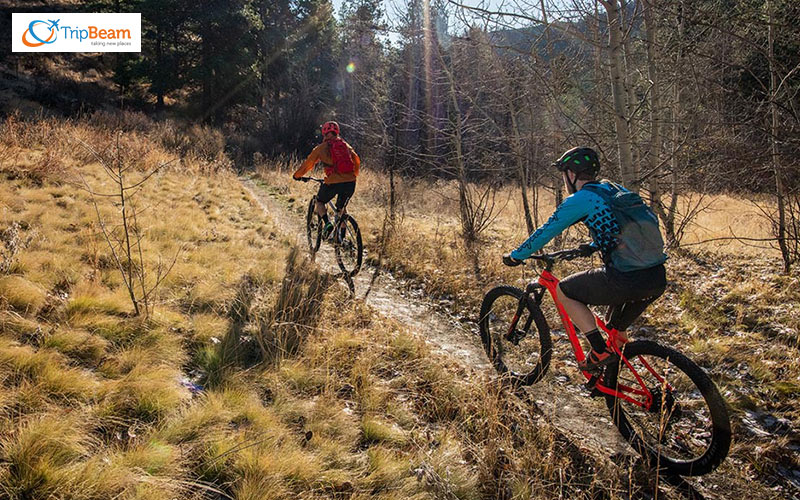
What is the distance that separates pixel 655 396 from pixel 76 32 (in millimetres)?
42733

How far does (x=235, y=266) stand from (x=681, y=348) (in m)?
6.69

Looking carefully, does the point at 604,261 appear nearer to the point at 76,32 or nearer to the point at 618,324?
the point at 618,324

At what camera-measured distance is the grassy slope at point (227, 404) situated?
2604 millimetres

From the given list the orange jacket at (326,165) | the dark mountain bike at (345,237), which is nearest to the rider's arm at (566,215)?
the dark mountain bike at (345,237)

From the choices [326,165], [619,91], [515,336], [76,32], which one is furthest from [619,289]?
[76,32]

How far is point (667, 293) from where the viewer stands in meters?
7.36

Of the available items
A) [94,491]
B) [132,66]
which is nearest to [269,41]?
[132,66]

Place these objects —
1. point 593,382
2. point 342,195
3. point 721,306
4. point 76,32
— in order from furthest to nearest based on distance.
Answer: point 76,32 → point 342,195 → point 721,306 → point 593,382

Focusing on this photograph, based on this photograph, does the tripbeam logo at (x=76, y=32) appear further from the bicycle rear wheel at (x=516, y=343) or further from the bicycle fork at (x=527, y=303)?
the bicycle fork at (x=527, y=303)

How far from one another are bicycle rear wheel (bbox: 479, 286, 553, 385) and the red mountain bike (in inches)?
0.5

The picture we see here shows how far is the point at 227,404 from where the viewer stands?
3.35m

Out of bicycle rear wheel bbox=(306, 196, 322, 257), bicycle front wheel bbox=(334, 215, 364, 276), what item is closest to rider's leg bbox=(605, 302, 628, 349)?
bicycle front wheel bbox=(334, 215, 364, 276)

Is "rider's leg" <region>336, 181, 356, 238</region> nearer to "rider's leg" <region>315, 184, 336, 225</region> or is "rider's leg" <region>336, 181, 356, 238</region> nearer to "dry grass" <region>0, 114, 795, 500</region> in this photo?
"rider's leg" <region>315, 184, 336, 225</region>

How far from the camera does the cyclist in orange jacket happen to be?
723cm
